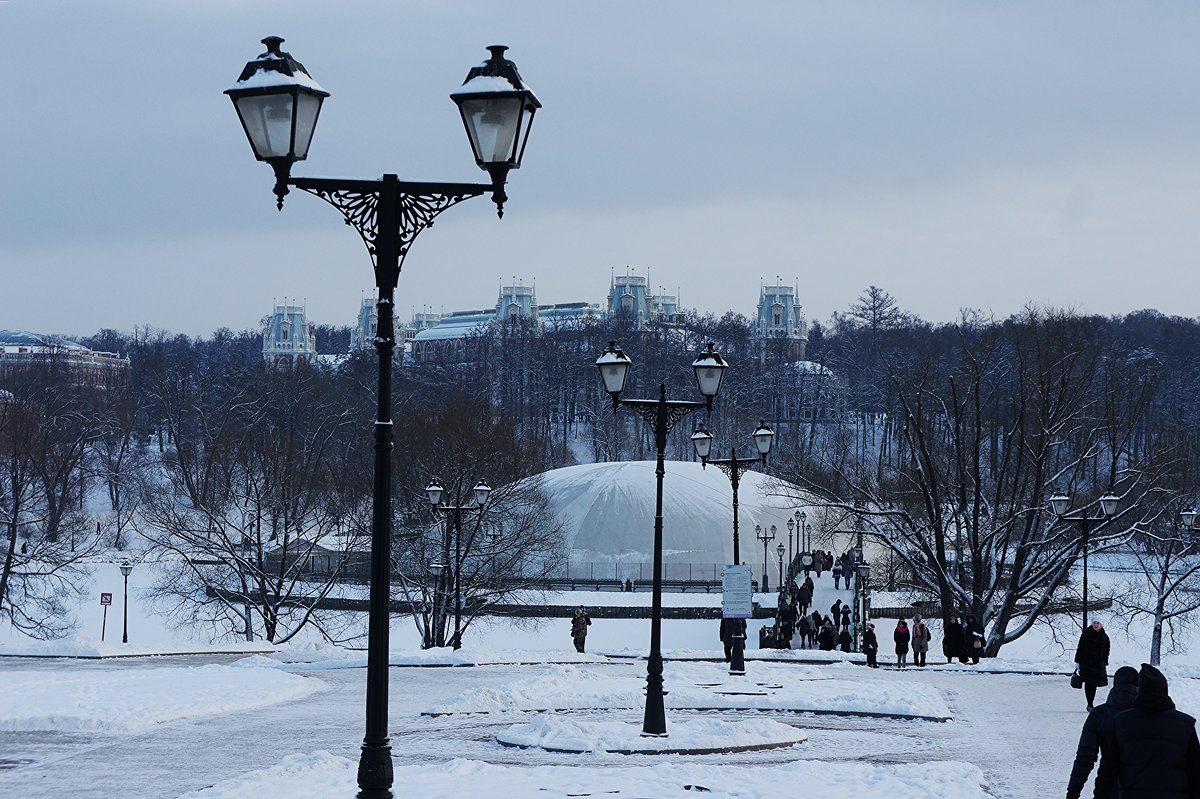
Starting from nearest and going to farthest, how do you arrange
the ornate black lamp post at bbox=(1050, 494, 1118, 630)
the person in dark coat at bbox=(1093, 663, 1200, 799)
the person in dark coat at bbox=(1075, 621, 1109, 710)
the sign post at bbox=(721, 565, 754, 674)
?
the person in dark coat at bbox=(1093, 663, 1200, 799)
the person in dark coat at bbox=(1075, 621, 1109, 710)
the sign post at bbox=(721, 565, 754, 674)
the ornate black lamp post at bbox=(1050, 494, 1118, 630)

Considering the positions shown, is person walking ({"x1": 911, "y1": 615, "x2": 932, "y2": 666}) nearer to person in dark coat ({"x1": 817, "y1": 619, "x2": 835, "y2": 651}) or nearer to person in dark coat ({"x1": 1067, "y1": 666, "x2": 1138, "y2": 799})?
person in dark coat ({"x1": 817, "y1": 619, "x2": 835, "y2": 651})

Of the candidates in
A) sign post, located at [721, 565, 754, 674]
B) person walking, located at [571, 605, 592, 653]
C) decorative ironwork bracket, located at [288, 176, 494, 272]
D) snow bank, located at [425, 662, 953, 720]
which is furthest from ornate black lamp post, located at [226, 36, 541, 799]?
person walking, located at [571, 605, 592, 653]

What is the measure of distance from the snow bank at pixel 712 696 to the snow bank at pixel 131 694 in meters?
3.85

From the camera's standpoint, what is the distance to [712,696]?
2411 centimetres

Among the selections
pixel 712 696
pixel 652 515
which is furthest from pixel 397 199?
pixel 652 515

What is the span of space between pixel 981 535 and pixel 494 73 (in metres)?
40.6

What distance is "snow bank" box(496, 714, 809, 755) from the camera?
17.4m

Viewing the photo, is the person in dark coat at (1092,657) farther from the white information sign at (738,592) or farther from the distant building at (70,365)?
the distant building at (70,365)

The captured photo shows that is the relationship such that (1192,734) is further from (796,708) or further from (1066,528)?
(1066,528)

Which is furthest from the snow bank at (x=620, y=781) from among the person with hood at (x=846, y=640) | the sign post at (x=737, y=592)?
the person with hood at (x=846, y=640)

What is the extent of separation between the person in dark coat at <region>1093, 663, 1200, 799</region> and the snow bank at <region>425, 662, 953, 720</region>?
13888 millimetres

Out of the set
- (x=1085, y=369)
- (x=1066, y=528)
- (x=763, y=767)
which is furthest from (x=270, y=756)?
(x=1085, y=369)

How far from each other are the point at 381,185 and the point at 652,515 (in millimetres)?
67435

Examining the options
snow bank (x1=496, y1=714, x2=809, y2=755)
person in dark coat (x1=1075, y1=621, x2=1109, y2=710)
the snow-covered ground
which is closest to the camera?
the snow-covered ground
